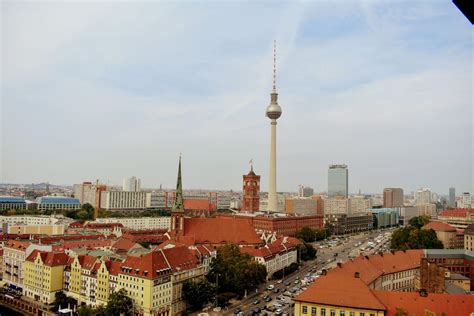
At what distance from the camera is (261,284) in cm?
5844

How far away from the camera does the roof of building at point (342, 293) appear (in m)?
31.7

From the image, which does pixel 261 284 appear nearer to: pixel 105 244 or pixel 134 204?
pixel 105 244

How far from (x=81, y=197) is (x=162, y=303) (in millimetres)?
149281

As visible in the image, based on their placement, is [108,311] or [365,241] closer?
[108,311]

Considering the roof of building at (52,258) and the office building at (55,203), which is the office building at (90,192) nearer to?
the office building at (55,203)

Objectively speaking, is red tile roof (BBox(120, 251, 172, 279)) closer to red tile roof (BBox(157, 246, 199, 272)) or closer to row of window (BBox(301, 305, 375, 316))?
red tile roof (BBox(157, 246, 199, 272))

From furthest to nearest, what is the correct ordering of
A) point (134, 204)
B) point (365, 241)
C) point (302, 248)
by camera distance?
point (134, 204) < point (365, 241) < point (302, 248)

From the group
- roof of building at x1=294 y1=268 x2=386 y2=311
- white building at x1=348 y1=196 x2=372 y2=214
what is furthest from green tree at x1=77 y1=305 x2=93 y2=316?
white building at x1=348 y1=196 x2=372 y2=214

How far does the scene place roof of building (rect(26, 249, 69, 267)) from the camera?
174ft

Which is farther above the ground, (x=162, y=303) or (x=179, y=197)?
(x=179, y=197)

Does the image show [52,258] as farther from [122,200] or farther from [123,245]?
[122,200]

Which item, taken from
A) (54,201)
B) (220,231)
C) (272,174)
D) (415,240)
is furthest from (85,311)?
(54,201)

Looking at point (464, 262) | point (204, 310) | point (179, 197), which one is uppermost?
point (179, 197)

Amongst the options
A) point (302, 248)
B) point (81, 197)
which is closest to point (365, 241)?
point (302, 248)
